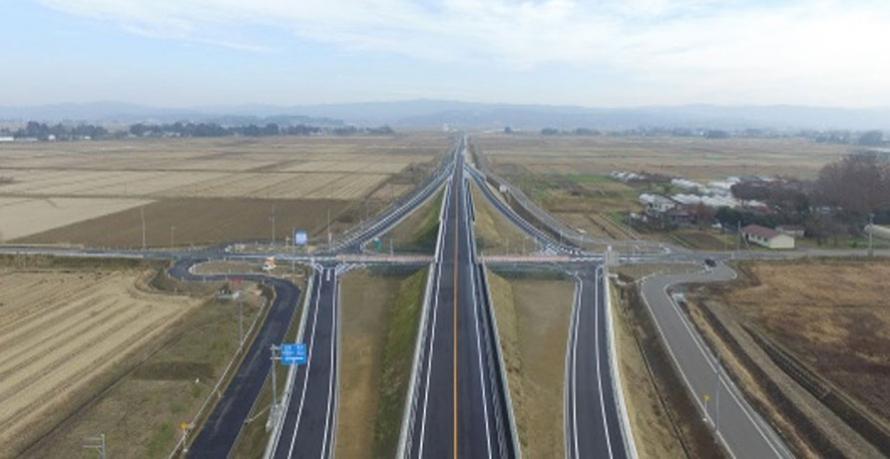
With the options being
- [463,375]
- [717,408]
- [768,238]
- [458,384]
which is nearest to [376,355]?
[463,375]

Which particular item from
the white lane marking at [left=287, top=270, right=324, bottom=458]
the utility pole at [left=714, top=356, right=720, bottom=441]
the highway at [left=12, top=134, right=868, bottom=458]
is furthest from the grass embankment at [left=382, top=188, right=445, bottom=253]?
the utility pole at [left=714, top=356, right=720, bottom=441]

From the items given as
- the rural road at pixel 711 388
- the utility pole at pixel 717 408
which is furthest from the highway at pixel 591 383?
the utility pole at pixel 717 408

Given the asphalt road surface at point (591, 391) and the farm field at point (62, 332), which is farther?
the farm field at point (62, 332)

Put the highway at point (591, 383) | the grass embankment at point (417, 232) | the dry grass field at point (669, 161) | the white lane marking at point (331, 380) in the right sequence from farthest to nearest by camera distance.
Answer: the dry grass field at point (669, 161) → the grass embankment at point (417, 232) → the white lane marking at point (331, 380) → the highway at point (591, 383)

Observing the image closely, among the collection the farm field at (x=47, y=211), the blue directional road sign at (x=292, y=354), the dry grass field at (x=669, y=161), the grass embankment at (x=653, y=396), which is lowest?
the grass embankment at (x=653, y=396)

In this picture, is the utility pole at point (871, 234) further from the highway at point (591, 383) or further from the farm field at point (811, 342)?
the highway at point (591, 383)

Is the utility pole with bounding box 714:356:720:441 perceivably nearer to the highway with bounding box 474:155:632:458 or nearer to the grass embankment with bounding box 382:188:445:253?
the highway with bounding box 474:155:632:458

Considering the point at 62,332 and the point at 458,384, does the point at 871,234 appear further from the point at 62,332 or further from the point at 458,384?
the point at 62,332
